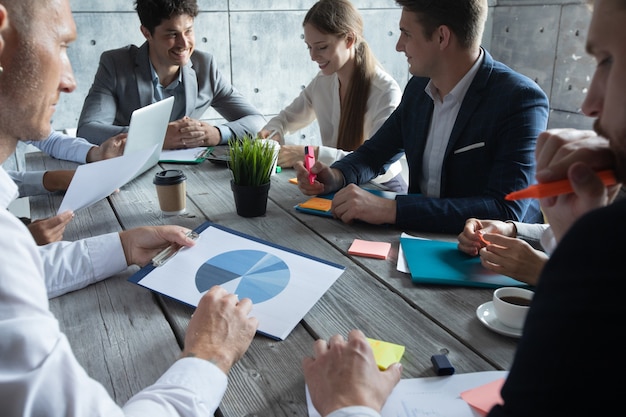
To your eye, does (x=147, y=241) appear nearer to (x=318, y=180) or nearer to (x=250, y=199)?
(x=250, y=199)

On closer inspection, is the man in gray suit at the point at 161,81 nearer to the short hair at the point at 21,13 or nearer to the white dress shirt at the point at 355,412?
the short hair at the point at 21,13

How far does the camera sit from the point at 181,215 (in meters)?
1.67

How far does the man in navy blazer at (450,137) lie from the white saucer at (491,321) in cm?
46

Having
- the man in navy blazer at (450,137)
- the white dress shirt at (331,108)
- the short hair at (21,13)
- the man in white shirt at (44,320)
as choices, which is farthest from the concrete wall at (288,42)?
the short hair at (21,13)

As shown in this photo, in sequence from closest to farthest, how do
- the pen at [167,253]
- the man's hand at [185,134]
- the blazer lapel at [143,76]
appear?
the pen at [167,253] → the man's hand at [185,134] → the blazer lapel at [143,76]

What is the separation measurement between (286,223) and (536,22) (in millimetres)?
3723

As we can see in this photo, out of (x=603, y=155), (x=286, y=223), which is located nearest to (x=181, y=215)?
(x=286, y=223)

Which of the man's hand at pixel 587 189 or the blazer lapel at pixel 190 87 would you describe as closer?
the man's hand at pixel 587 189

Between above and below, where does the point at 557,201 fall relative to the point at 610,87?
below

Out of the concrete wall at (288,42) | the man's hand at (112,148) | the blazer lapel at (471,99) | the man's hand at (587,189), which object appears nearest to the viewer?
the man's hand at (587,189)

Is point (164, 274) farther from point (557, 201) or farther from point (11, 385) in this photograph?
point (557, 201)

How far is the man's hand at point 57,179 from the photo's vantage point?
1889 millimetres

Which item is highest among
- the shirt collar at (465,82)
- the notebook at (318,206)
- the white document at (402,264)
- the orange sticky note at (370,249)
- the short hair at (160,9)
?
the short hair at (160,9)

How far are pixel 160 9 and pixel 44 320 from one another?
2.35m
